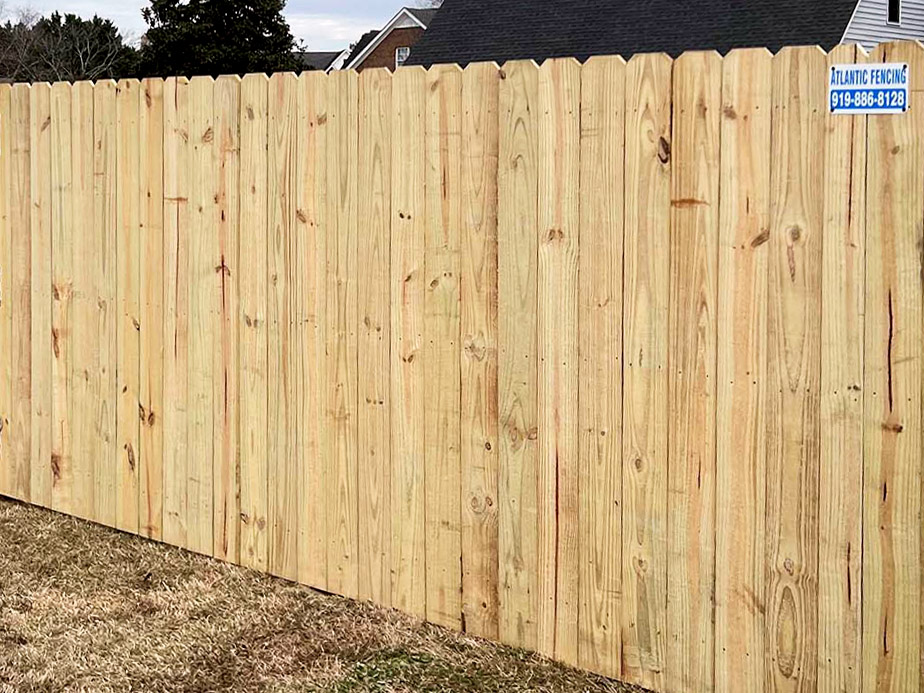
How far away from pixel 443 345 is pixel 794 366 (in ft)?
4.11

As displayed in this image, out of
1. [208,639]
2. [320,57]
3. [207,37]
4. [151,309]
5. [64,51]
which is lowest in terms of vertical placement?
[208,639]

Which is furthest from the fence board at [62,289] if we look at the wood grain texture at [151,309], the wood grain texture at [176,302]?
the wood grain texture at [176,302]

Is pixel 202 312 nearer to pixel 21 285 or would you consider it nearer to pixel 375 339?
pixel 375 339

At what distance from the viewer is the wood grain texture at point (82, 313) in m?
5.39

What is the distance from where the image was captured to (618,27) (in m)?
24.8

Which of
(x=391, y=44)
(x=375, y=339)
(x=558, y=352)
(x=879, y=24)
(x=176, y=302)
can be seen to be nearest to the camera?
(x=558, y=352)

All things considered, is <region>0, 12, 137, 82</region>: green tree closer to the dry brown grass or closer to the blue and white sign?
the dry brown grass

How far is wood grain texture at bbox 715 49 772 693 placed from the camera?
11.2ft

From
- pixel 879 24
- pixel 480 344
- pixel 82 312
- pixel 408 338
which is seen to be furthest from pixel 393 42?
pixel 480 344

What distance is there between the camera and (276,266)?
4.68m

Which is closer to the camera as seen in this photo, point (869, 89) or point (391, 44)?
point (869, 89)

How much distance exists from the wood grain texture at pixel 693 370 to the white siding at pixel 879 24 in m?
20.3

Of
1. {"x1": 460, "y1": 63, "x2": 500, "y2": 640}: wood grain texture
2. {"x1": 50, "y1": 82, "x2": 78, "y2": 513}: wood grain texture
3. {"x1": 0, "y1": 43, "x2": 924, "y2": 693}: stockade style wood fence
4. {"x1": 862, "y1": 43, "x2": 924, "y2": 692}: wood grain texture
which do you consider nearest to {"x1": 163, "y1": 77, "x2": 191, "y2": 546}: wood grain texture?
{"x1": 0, "y1": 43, "x2": 924, "y2": 693}: stockade style wood fence

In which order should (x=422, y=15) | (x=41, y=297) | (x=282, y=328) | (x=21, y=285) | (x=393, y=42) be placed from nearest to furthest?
(x=282, y=328) < (x=41, y=297) < (x=21, y=285) < (x=393, y=42) < (x=422, y=15)
